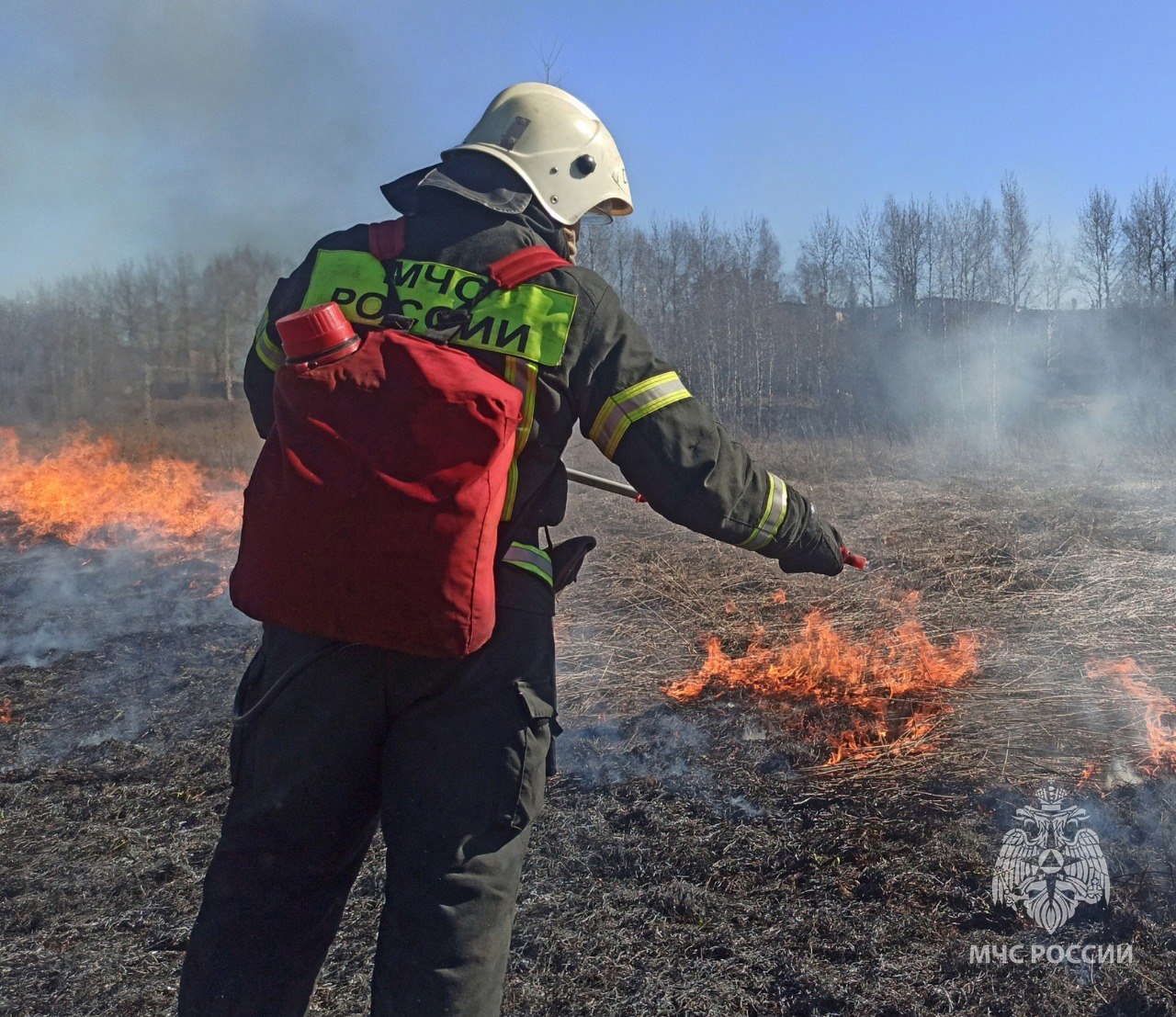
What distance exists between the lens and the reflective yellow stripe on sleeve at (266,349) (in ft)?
6.38

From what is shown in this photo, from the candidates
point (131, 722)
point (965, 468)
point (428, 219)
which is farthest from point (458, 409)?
point (965, 468)

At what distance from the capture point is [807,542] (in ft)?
6.85

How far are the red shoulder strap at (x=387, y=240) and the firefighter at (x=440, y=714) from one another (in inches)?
0.8

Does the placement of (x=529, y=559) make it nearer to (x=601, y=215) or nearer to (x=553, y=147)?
(x=553, y=147)

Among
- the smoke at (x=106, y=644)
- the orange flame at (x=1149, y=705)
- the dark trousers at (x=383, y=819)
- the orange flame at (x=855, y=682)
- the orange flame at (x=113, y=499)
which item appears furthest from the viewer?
the orange flame at (x=113, y=499)

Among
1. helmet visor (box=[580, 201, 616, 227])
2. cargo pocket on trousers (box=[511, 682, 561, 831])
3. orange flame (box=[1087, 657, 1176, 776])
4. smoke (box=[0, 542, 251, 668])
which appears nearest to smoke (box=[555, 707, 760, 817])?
orange flame (box=[1087, 657, 1176, 776])

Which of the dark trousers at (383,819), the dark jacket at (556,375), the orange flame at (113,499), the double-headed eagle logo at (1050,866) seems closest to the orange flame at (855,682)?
the double-headed eagle logo at (1050,866)

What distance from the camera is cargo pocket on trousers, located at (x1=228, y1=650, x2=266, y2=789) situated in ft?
5.53

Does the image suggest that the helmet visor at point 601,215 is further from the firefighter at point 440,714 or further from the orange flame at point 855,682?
the orange flame at point 855,682

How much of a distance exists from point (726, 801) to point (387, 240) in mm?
2507

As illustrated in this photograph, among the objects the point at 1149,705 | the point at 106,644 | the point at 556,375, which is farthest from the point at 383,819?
the point at 106,644

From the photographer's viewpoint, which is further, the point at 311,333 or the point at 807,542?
the point at 807,542

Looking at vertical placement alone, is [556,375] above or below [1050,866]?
above

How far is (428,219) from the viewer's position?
1.89 metres
